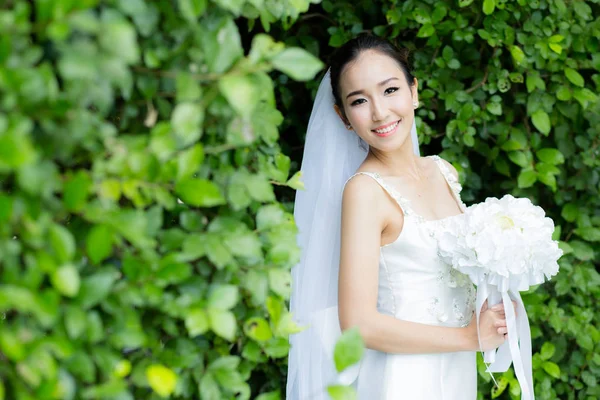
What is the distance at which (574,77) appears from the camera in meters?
2.82

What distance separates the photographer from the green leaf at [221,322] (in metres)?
0.97

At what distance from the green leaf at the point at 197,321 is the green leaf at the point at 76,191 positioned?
0.23 meters

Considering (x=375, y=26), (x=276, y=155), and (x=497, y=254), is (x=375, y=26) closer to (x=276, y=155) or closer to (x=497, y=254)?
(x=497, y=254)

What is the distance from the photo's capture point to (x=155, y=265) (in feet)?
3.21

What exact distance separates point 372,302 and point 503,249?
42 cm

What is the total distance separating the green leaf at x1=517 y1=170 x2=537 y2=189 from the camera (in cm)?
285

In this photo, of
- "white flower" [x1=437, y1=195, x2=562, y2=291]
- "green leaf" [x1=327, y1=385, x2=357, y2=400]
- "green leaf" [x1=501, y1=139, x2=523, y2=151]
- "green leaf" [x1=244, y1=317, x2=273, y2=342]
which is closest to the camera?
"green leaf" [x1=327, y1=385, x2=357, y2=400]

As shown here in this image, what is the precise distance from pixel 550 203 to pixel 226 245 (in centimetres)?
248

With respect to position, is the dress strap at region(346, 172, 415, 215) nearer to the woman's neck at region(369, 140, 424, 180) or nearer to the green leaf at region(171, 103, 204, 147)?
the woman's neck at region(369, 140, 424, 180)

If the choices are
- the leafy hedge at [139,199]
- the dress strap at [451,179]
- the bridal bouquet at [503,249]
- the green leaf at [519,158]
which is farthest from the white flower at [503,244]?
the green leaf at [519,158]

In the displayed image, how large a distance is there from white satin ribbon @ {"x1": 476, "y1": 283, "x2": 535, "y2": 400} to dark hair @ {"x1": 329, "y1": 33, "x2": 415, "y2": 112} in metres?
0.79

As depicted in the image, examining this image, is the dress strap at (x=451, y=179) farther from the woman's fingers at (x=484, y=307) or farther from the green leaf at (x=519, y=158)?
the woman's fingers at (x=484, y=307)

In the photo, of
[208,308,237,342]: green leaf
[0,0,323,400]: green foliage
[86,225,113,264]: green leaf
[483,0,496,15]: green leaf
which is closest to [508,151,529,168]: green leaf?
[483,0,496,15]: green leaf

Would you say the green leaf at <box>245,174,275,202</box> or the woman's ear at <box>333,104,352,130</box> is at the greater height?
the green leaf at <box>245,174,275,202</box>
